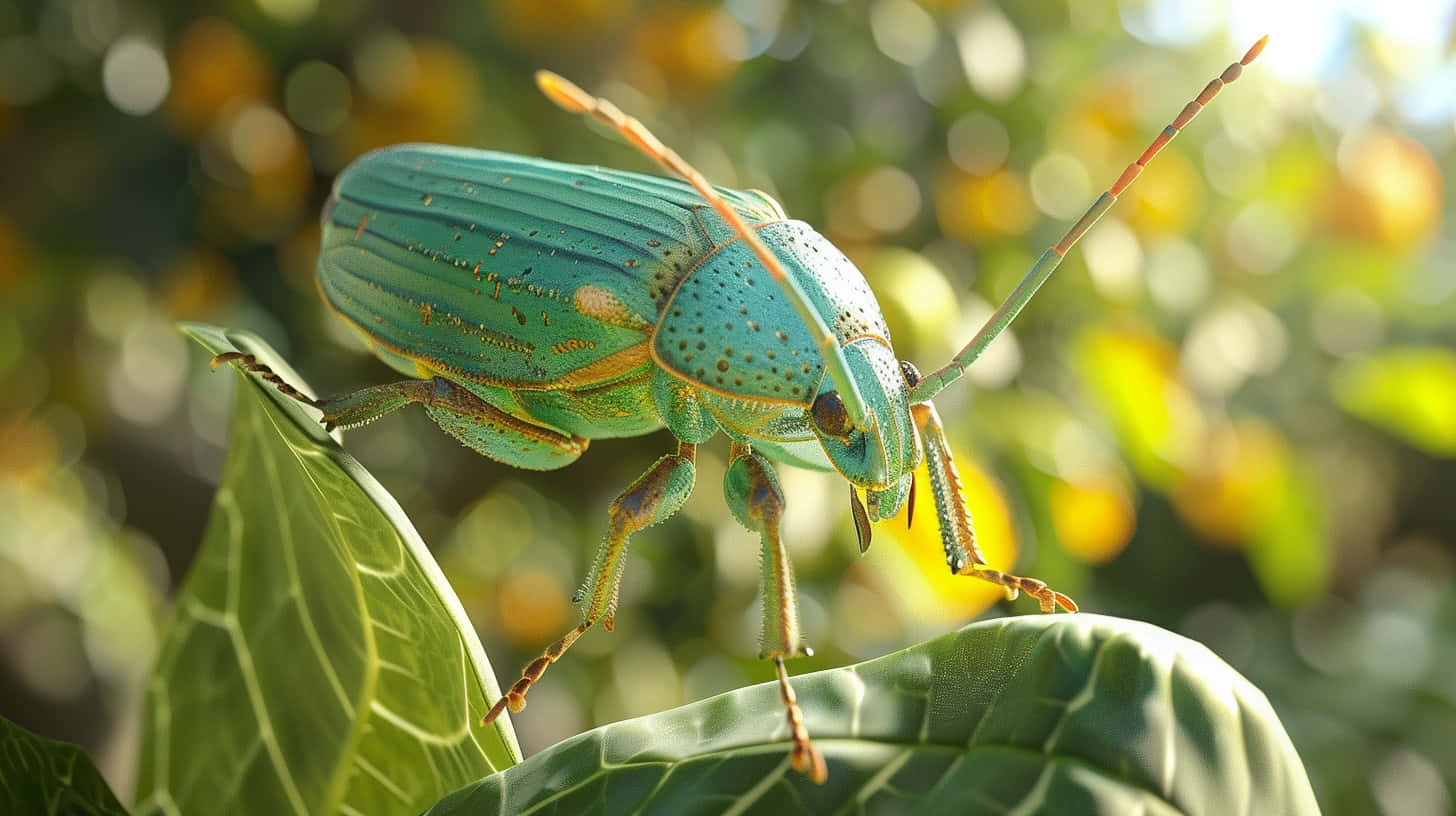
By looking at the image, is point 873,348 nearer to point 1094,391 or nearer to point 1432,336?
point 1094,391

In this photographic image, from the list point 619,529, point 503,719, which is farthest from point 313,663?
point 619,529

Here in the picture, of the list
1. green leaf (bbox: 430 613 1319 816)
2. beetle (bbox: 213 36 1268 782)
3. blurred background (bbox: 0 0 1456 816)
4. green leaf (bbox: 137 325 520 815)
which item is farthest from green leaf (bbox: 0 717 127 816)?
blurred background (bbox: 0 0 1456 816)

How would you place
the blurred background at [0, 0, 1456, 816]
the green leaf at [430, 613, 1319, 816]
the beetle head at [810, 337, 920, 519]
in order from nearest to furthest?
the green leaf at [430, 613, 1319, 816] < the beetle head at [810, 337, 920, 519] < the blurred background at [0, 0, 1456, 816]

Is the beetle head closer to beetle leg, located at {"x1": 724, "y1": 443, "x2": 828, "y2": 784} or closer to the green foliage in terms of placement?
beetle leg, located at {"x1": 724, "y1": 443, "x2": 828, "y2": 784}

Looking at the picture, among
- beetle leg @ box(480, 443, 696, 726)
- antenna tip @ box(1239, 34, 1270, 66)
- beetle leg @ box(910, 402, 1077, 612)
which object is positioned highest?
antenna tip @ box(1239, 34, 1270, 66)

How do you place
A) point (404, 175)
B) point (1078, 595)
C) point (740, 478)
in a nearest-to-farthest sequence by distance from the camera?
point (740, 478) → point (404, 175) → point (1078, 595)

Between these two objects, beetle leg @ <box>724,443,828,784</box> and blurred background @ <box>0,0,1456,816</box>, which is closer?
beetle leg @ <box>724,443,828,784</box>

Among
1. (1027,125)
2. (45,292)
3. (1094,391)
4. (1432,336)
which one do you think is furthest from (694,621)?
(1432,336)

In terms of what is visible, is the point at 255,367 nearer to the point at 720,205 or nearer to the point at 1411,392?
the point at 720,205
